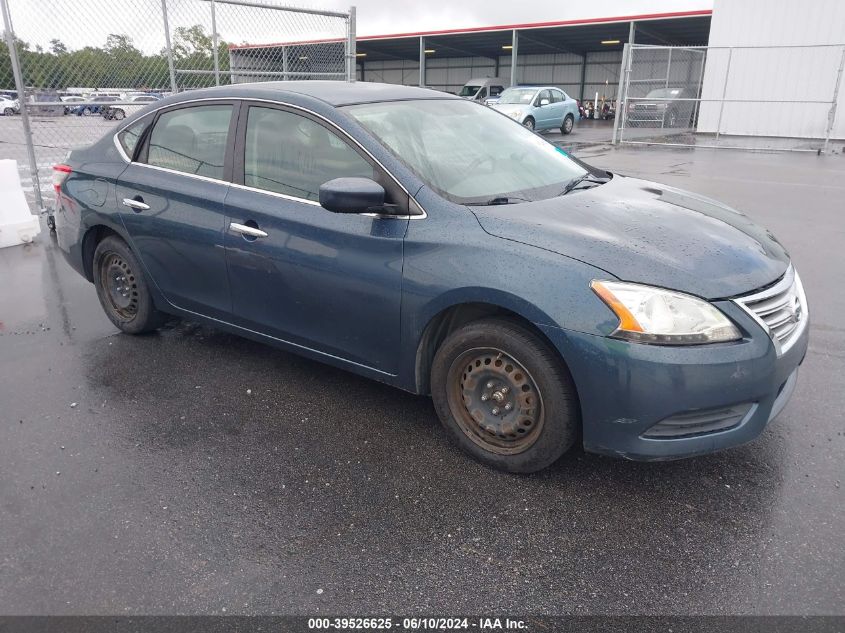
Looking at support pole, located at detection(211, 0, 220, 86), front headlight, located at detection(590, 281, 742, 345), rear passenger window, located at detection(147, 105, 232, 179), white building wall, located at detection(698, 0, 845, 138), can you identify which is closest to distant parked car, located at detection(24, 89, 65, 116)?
support pole, located at detection(211, 0, 220, 86)

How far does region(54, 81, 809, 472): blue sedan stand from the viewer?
2.67 m

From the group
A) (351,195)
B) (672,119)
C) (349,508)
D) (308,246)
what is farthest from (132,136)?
(672,119)

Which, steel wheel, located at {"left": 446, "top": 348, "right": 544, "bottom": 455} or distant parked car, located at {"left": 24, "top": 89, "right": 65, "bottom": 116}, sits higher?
distant parked car, located at {"left": 24, "top": 89, "right": 65, "bottom": 116}

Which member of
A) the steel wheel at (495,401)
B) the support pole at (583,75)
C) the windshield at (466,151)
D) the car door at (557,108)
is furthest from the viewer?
the support pole at (583,75)

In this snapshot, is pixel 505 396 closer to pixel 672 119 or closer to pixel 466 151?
pixel 466 151

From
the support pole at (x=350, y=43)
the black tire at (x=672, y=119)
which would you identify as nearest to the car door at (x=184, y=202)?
the support pole at (x=350, y=43)

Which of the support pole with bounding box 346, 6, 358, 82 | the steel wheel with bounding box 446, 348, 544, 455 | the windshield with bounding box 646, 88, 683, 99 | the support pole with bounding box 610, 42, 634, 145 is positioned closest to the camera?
the steel wheel with bounding box 446, 348, 544, 455

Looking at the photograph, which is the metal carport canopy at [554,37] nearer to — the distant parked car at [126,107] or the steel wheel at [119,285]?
the distant parked car at [126,107]

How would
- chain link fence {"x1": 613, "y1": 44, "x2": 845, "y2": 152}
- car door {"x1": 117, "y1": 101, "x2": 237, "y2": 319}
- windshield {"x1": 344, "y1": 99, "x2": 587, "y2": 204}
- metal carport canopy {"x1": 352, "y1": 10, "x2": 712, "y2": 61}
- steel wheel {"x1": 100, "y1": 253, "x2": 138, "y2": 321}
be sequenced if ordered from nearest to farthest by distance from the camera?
windshield {"x1": 344, "y1": 99, "x2": 587, "y2": 204}, car door {"x1": 117, "y1": 101, "x2": 237, "y2": 319}, steel wheel {"x1": 100, "y1": 253, "x2": 138, "y2": 321}, chain link fence {"x1": 613, "y1": 44, "x2": 845, "y2": 152}, metal carport canopy {"x1": 352, "y1": 10, "x2": 712, "y2": 61}

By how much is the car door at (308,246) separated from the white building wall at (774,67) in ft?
63.0

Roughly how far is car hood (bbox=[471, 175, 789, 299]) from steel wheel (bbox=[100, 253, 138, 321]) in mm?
2663

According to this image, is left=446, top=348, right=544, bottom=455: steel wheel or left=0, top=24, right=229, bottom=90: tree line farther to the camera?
left=0, top=24, right=229, bottom=90: tree line

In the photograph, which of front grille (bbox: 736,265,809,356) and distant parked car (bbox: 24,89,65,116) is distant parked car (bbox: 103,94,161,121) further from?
front grille (bbox: 736,265,809,356)

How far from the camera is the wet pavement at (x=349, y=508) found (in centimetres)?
239
